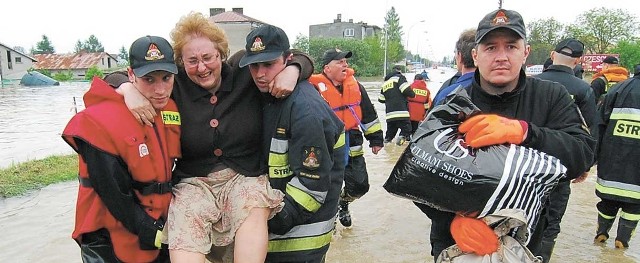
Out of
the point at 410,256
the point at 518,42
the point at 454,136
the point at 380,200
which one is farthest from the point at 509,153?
the point at 380,200

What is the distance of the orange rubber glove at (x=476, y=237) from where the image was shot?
76.5 inches

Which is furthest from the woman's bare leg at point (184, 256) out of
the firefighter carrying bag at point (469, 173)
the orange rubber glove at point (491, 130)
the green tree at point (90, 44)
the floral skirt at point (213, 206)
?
the green tree at point (90, 44)

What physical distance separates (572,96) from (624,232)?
1.75 m

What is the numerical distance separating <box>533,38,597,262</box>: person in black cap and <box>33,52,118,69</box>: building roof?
76906 mm

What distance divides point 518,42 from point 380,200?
14.8 feet

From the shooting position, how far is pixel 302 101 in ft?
7.89

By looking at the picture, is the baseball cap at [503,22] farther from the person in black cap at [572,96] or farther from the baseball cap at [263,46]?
the person in black cap at [572,96]

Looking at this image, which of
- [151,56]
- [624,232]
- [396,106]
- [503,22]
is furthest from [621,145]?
[151,56]

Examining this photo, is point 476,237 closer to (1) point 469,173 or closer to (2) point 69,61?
(1) point 469,173

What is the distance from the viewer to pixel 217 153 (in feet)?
8.02

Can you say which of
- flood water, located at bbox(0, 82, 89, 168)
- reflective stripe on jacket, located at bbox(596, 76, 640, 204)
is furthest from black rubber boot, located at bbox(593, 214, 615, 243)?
flood water, located at bbox(0, 82, 89, 168)

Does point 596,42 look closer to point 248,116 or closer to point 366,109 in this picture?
point 366,109

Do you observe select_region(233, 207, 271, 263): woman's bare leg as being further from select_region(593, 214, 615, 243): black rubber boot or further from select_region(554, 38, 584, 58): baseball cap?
select_region(593, 214, 615, 243): black rubber boot

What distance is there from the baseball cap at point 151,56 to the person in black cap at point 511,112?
1.45 m
